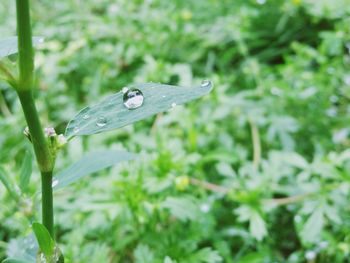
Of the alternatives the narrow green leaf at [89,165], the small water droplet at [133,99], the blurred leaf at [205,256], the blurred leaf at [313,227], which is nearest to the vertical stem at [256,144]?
the blurred leaf at [313,227]

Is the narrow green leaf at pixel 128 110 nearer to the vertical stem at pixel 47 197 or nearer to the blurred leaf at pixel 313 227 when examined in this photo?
the vertical stem at pixel 47 197

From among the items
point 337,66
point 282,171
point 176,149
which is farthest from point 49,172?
point 337,66

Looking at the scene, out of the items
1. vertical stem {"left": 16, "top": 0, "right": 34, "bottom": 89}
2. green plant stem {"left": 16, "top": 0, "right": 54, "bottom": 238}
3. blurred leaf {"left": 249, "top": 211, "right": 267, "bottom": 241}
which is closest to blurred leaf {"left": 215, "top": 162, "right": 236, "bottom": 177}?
blurred leaf {"left": 249, "top": 211, "right": 267, "bottom": 241}

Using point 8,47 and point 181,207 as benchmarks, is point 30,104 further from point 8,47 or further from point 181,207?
point 181,207

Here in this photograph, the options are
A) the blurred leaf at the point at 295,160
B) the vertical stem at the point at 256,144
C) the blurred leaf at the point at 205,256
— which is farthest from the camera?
the vertical stem at the point at 256,144

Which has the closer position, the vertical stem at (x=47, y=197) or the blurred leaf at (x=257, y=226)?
the vertical stem at (x=47, y=197)

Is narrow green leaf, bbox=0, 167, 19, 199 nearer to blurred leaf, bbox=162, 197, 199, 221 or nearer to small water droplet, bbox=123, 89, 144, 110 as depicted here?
small water droplet, bbox=123, 89, 144, 110

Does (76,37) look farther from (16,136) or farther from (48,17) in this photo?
(16,136)

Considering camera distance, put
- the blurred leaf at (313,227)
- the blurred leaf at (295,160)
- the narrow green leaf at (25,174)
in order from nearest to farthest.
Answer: the narrow green leaf at (25,174)
the blurred leaf at (313,227)
the blurred leaf at (295,160)
